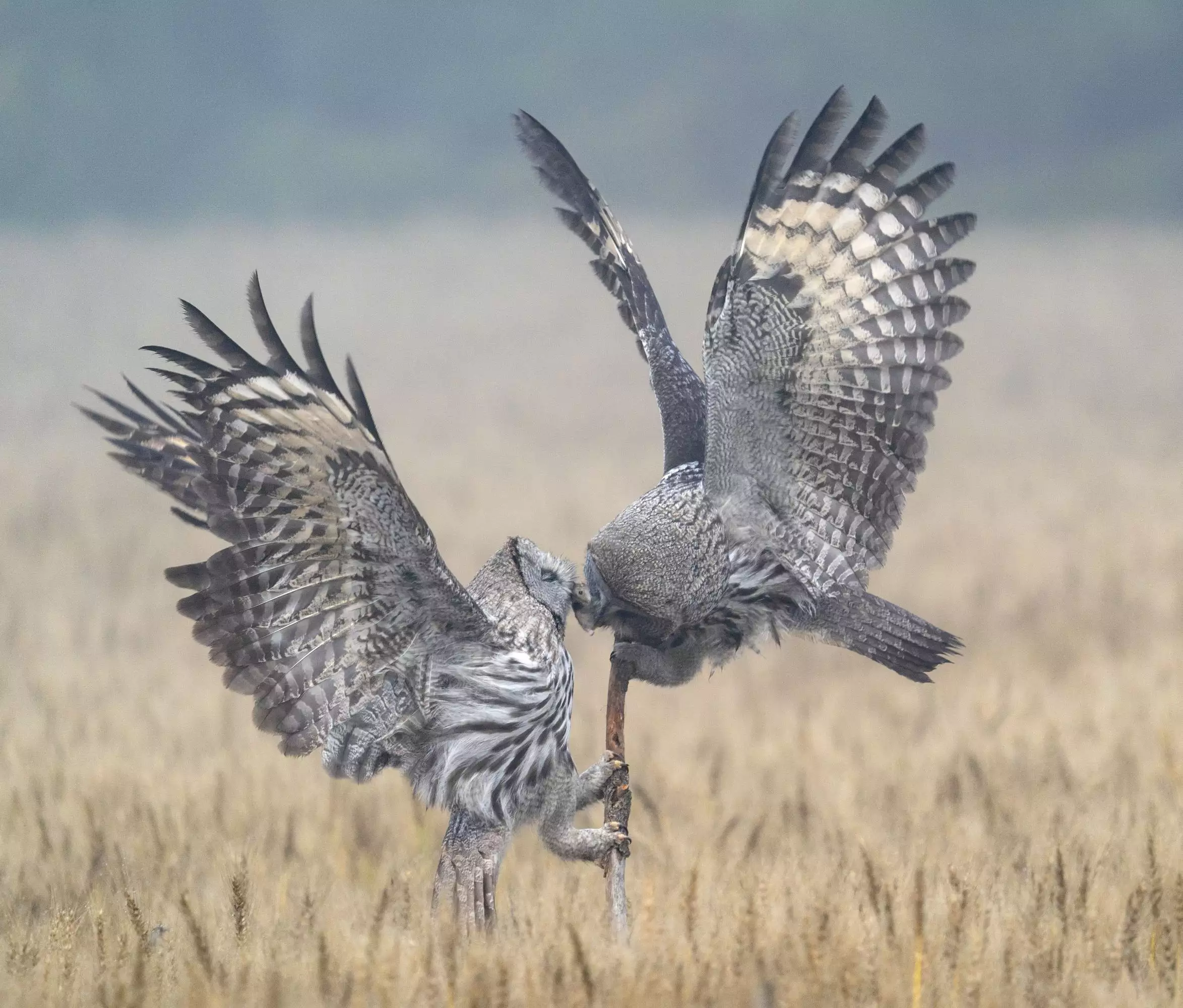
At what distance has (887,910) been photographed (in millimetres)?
3820

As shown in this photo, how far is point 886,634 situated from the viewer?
5.51 metres

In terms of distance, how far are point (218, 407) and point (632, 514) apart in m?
1.86

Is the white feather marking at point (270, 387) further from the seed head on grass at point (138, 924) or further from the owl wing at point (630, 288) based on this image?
the owl wing at point (630, 288)

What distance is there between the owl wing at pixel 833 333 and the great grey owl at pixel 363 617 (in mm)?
912

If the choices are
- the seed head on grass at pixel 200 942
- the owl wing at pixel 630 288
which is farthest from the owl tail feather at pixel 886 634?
the seed head on grass at pixel 200 942

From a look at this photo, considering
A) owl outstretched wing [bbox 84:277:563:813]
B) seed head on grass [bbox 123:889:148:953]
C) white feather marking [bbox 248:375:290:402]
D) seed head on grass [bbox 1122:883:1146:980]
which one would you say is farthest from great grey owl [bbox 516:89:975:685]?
seed head on grass [bbox 123:889:148:953]

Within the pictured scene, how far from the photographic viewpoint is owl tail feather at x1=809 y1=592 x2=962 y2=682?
18.0 ft

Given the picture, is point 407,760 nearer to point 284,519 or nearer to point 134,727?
point 284,519

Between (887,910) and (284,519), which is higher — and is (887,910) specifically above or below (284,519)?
below

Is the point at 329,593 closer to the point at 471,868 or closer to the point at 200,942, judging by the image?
the point at 200,942

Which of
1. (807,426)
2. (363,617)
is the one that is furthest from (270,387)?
(807,426)

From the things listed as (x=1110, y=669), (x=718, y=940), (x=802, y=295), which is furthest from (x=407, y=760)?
(x=1110, y=669)

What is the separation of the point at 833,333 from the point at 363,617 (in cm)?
209

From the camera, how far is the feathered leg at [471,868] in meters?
4.70
